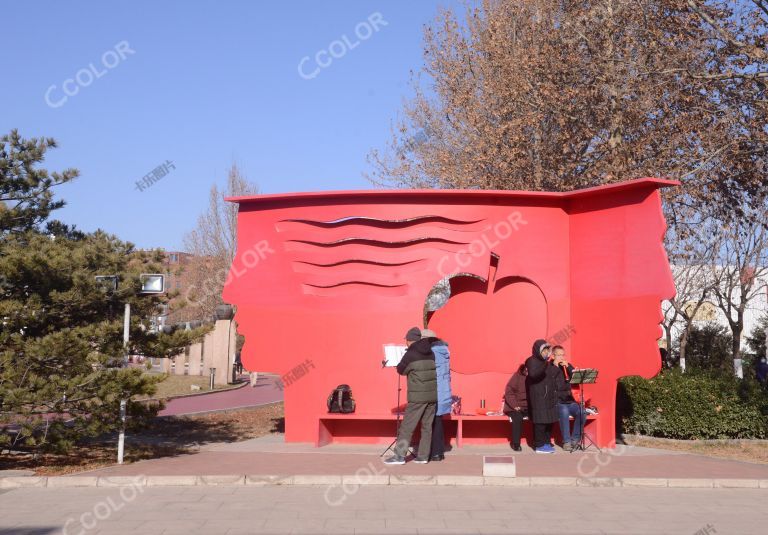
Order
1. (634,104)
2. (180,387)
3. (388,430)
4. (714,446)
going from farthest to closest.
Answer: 1. (180,387)
2. (634,104)
3. (714,446)
4. (388,430)

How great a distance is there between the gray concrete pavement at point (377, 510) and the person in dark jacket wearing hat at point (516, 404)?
10.2ft

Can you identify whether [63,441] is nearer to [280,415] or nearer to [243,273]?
[243,273]

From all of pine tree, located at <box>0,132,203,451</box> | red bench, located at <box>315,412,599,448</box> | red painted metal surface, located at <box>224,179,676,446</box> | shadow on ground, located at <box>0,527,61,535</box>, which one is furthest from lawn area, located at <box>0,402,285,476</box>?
shadow on ground, located at <box>0,527,61,535</box>

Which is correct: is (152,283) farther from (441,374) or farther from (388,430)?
(388,430)

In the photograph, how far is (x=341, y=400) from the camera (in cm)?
1341

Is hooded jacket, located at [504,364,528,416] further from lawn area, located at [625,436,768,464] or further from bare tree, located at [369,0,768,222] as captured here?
bare tree, located at [369,0,768,222]

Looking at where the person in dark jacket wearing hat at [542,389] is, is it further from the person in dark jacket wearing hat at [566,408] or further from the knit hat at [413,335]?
the knit hat at [413,335]

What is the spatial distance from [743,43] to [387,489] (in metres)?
13.8

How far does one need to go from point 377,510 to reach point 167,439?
7.70 m

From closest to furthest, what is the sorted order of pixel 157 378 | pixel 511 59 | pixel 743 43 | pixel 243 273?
pixel 157 378
pixel 243 273
pixel 743 43
pixel 511 59

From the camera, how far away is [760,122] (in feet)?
61.3

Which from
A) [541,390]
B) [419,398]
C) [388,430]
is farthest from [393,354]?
[541,390]

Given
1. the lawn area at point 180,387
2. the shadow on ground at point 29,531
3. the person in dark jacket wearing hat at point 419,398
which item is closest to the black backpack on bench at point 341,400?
the person in dark jacket wearing hat at point 419,398

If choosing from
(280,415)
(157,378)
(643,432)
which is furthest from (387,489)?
(280,415)
